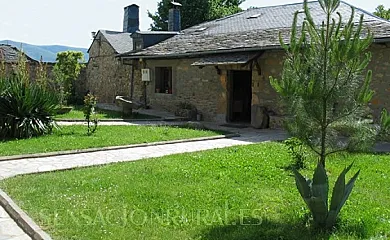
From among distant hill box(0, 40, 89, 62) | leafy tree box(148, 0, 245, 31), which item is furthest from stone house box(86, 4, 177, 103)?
leafy tree box(148, 0, 245, 31)

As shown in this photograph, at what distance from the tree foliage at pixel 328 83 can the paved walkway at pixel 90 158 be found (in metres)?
3.16

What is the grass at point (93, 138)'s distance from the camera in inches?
335

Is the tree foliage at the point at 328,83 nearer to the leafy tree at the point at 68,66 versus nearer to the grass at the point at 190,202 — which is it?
the grass at the point at 190,202

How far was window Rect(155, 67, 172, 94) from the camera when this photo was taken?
18.1 metres

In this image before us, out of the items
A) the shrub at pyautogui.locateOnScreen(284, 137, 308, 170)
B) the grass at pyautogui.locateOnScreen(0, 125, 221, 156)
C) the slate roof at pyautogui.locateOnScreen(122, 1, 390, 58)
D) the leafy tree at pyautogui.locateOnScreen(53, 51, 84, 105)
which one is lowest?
the grass at pyautogui.locateOnScreen(0, 125, 221, 156)

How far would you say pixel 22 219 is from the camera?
14.3 ft

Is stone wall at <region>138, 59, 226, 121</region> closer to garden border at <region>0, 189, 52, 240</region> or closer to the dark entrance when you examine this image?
the dark entrance

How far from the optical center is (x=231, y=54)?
13805 mm

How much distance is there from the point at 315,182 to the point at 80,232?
241 cm

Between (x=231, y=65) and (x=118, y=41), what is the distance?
11177mm

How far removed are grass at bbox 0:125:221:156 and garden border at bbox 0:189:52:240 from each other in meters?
3.18

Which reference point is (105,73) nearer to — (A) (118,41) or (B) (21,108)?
(A) (118,41)

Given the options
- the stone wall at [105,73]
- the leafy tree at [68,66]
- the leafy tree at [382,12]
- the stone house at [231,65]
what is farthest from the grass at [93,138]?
the leafy tree at [382,12]

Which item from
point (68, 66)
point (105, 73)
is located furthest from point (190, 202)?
point (68, 66)
